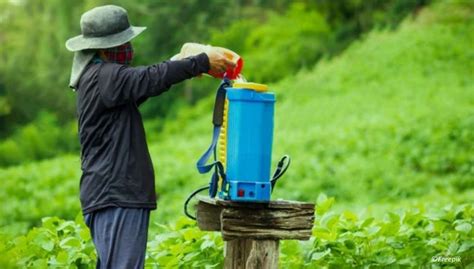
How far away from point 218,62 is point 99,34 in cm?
61

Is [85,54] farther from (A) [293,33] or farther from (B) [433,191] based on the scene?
(A) [293,33]

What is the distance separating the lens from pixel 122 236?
176 inches

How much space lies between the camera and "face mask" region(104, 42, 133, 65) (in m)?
4.68

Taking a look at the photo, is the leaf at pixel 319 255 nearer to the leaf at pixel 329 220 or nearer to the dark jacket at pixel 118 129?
the leaf at pixel 329 220

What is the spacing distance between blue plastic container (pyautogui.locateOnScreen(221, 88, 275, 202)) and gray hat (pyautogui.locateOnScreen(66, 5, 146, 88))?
66 cm

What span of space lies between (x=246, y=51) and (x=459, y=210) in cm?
2787

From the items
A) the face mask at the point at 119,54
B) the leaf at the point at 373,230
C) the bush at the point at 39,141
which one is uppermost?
the face mask at the point at 119,54

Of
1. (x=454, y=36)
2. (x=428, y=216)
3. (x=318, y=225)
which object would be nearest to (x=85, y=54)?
(x=318, y=225)

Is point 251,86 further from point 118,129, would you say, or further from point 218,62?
point 118,129

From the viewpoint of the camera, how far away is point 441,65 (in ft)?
76.9

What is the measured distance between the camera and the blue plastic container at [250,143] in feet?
14.1

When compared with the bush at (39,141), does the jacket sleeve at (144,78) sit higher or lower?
higher

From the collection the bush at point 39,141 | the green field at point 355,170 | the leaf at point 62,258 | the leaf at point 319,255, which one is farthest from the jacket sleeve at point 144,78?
the bush at point 39,141

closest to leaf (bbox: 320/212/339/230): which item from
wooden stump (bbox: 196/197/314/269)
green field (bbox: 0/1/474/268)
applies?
green field (bbox: 0/1/474/268)
